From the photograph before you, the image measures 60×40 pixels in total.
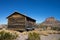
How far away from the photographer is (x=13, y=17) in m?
28.7

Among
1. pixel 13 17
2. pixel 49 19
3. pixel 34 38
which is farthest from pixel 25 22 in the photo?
pixel 49 19

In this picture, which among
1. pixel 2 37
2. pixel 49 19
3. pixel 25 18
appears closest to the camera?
pixel 2 37

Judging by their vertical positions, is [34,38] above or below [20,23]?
below

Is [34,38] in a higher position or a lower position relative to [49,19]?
lower

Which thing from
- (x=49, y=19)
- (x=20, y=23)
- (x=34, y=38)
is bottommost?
(x=34, y=38)

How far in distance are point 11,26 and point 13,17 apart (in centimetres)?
197

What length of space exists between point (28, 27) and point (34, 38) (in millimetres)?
15306

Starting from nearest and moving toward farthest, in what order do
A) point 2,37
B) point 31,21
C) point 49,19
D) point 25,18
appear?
point 2,37 < point 25,18 < point 31,21 < point 49,19

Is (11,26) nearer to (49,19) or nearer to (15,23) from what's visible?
(15,23)

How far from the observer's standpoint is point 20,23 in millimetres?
28531

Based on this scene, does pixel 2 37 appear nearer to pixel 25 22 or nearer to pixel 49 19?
pixel 25 22

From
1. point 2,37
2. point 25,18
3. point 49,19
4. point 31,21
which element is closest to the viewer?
point 2,37

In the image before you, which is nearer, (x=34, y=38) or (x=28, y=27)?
(x=34, y=38)

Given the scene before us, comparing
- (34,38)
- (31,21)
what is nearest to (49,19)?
(31,21)
